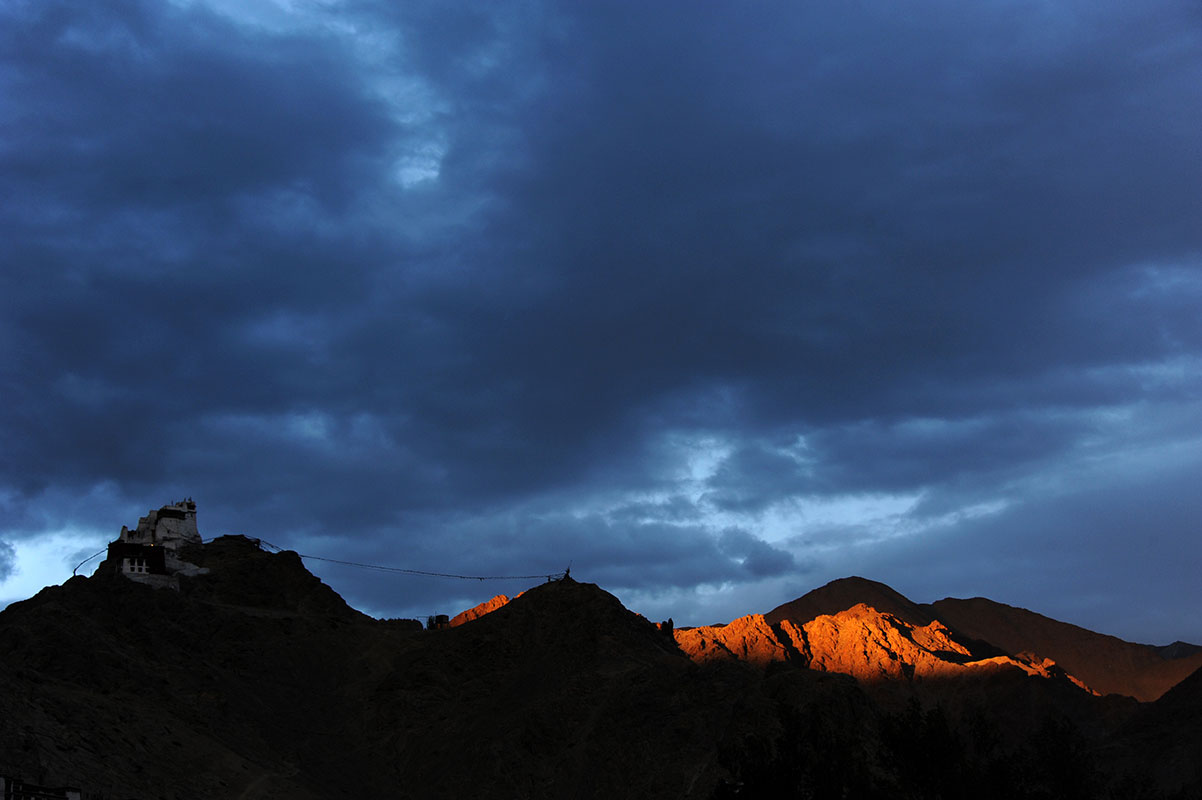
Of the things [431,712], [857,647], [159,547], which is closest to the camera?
[431,712]

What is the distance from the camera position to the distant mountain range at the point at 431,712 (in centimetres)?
6688

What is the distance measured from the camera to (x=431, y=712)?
10669 centimetres

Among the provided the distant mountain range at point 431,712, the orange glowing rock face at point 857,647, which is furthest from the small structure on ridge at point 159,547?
the orange glowing rock face at point 857,647

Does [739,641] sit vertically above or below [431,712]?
above

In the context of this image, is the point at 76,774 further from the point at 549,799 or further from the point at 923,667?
the point at 923,667

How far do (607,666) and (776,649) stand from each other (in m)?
78.5

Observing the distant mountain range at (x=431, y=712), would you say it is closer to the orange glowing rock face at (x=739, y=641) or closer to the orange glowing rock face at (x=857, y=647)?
the orange glowing rock face at (x=857, y=647)

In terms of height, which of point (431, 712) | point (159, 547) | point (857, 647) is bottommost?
point (431, 712)

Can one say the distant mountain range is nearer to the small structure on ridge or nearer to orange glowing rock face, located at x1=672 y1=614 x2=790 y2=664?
the small structure on ridge

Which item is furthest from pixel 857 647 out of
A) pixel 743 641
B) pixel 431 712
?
pixel 431 712

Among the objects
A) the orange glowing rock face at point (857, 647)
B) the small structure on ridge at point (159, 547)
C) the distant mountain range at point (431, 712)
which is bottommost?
the distant mountain range at point (431, 712)

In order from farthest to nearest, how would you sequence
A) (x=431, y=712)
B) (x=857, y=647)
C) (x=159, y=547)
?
(x=857, y=647)
(x=159, y=547)
(x=431, y=712)

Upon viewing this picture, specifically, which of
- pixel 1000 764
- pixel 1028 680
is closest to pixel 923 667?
pixel 1028 680

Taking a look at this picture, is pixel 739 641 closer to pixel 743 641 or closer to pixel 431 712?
pixel 743 641
